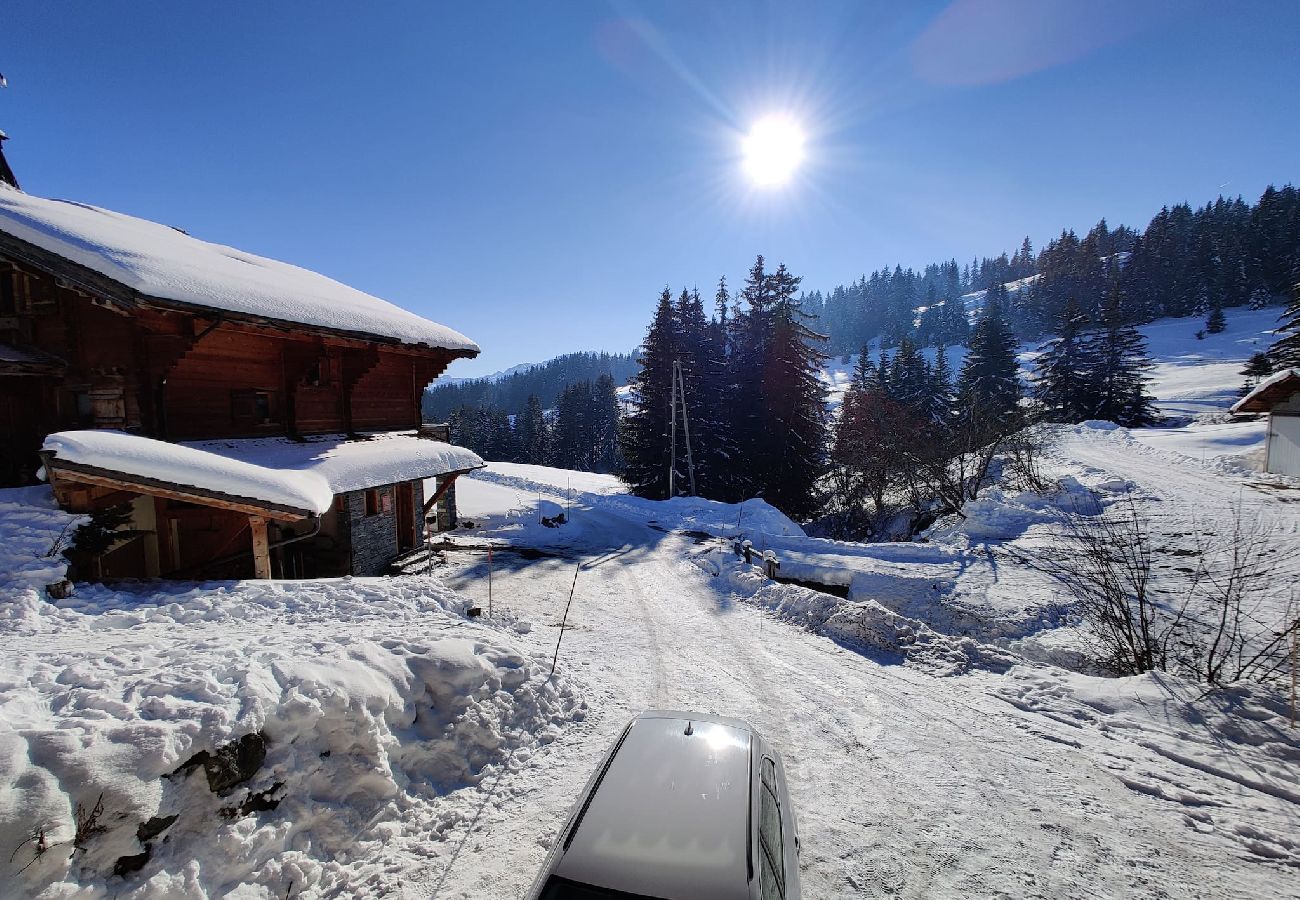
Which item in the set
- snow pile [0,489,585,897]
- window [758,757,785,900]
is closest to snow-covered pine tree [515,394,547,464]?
snow pile [0,489,585,897]

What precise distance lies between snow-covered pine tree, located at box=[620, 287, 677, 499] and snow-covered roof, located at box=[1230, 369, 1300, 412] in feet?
91.4

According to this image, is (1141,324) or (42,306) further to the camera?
(1141,324)

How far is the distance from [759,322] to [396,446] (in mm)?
25396

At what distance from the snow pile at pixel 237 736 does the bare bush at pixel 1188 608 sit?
950 cm

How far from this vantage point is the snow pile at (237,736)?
12.7 feet

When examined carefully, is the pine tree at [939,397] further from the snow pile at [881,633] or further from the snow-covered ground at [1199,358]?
the snow pile at [881,633]

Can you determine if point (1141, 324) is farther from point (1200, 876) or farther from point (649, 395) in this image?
point (1200, 876)

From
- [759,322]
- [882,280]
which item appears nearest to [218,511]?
[759,322]

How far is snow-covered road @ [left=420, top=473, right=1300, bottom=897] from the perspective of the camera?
492 centimetres

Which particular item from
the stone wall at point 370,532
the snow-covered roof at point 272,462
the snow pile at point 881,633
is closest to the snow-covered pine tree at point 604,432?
the snow-covered roof at point 272,462

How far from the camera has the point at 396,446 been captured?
15.6 meters

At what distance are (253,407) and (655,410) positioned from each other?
76.8 ft

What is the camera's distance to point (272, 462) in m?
12.2

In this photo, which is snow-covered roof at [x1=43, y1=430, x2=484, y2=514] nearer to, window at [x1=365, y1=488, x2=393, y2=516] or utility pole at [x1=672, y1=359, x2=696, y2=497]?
window at [x1=365, y1=488, x2=393, y2=516]
